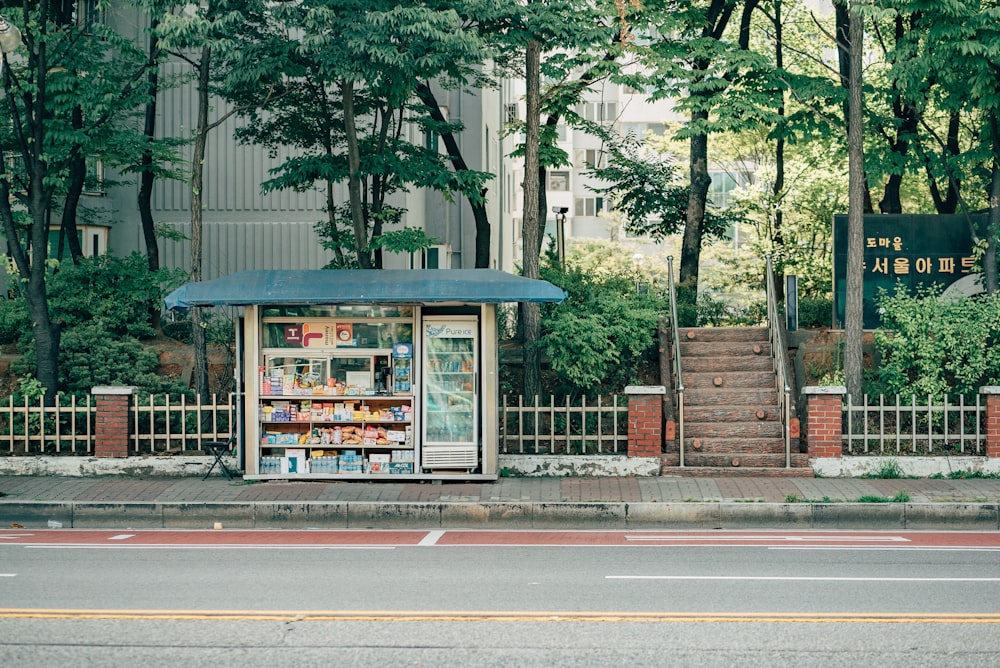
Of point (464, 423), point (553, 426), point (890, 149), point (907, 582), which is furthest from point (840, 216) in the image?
point (907, 582)

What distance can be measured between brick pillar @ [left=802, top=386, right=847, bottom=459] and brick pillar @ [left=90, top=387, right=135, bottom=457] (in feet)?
32.5

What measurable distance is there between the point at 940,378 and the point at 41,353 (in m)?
14.2

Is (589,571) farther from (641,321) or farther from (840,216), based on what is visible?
(840,216)

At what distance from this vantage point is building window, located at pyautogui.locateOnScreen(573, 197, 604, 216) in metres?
56.1

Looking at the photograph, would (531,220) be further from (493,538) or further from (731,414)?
(493,538)

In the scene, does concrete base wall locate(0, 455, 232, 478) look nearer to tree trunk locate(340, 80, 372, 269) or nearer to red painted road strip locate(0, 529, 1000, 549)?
red painted road strip locate(0, 529, 1000, 549)

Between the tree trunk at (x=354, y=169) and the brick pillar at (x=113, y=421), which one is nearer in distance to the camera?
the brick pillar at (x=113, y=421)

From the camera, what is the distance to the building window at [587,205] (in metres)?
56.1

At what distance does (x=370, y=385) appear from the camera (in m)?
15.8

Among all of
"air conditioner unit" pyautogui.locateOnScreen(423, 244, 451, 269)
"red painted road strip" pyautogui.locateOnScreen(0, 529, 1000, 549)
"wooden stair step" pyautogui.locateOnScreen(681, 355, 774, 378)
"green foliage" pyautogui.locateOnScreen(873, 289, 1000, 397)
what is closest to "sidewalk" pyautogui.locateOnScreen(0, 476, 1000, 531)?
"red painted road strip" pyautogui.locateOnScreen(0, 529, 1000, 549)

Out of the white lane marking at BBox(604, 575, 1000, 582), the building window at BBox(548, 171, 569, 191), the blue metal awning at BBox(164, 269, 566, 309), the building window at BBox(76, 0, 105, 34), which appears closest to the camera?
the white lane marking at BBox(604, 575, 1000, 582)

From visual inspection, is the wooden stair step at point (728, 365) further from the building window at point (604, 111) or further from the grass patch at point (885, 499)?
the building window at point (604, 111)

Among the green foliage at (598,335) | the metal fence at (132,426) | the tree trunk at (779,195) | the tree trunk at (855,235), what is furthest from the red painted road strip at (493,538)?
the tree trunk at (779,195)

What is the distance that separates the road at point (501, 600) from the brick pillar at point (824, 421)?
124 inches
